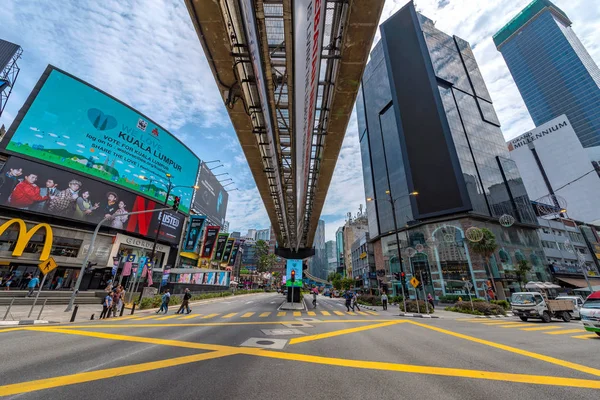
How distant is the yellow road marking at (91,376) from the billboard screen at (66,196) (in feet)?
61.8

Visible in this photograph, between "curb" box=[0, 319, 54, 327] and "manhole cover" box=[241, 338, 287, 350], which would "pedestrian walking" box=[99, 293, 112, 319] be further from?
"manhole cover" box=[241, 338, 287, 350]

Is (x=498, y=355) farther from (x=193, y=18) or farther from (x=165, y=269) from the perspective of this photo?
(x=165, y=269)

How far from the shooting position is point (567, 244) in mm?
49500

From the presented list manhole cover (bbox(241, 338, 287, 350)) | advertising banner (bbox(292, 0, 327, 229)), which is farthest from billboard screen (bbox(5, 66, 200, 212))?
advertising banner (bbox(292, 0, 327, 229))

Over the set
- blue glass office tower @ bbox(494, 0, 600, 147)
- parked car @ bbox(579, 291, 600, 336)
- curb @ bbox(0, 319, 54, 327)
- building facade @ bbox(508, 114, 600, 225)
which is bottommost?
curb @ bbox(0, 319, 54, 327)

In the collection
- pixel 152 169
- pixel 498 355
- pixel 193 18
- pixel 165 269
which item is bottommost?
pixel 498 355

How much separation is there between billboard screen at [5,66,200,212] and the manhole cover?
35.3 m

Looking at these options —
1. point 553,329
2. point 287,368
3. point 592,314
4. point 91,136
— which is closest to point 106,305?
point 287,368

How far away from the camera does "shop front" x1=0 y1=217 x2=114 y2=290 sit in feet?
79.1

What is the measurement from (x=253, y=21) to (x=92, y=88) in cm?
4208

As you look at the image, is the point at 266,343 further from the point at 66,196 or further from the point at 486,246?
the point at 486,246

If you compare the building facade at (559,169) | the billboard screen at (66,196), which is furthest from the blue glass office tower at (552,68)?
the billboard screen at (66,196)

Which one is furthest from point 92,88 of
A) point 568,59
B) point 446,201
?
point 568,59

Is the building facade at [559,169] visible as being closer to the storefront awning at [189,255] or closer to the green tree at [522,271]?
the green tree at [522,271]
